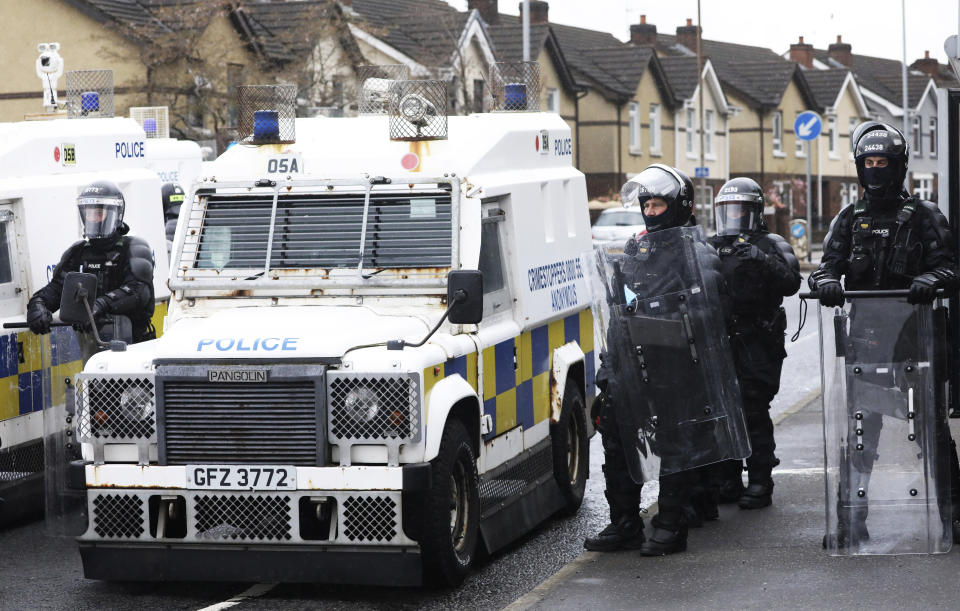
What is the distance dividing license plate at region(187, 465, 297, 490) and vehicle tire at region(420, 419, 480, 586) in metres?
0.68

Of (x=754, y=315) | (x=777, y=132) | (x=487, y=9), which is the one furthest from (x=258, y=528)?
(x=777, y=132)

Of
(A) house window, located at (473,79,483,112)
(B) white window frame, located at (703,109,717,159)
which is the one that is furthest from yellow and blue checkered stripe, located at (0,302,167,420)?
(B) white window frame, located at (703,109,717,159)

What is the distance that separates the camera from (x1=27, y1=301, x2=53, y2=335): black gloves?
937 centimetres

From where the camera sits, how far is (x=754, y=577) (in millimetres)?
7270

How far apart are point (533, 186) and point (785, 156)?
2552 inches

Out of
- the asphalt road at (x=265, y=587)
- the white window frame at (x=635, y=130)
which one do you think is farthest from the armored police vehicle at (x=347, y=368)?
the white window frame at (x=635, y=130)

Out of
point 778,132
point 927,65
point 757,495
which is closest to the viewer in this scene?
point 757,495

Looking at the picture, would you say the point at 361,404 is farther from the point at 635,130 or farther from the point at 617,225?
the point at 635,130

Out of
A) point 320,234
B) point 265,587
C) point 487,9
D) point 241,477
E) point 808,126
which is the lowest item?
point 265,587

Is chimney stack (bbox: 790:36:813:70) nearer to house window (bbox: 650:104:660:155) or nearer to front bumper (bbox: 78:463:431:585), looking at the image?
house window (bbox: 650:104:660:155)

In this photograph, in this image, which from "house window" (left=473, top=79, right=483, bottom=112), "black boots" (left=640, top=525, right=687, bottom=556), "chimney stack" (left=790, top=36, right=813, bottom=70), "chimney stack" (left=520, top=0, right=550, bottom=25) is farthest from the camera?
"chimney stack" (left=790, top=36, right=813, bottom=70)

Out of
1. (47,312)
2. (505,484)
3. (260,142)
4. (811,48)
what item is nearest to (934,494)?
(505,484)

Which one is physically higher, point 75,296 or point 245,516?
point 75,296

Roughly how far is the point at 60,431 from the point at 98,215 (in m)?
1.63
